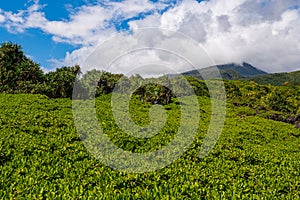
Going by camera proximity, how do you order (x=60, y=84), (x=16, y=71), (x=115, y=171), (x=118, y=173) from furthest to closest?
(x=60, y=84), (x=16, y=71), (x=115, y=171), (x=118, y=173)

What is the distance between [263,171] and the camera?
12266 millimetres

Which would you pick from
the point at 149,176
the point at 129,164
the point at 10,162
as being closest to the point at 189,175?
the point at 149,176

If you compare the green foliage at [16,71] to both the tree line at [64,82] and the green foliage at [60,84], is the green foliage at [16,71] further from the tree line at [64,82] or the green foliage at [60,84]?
the green foliage at [60,84]

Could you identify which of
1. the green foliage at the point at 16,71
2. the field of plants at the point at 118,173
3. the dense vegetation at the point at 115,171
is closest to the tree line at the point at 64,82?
the green foliage at the point at 16,71

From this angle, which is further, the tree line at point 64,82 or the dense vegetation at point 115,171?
the tree line at point 64,82

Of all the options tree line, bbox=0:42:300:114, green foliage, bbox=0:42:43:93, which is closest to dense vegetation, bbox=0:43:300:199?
tree line, bbox=0:42:300:114

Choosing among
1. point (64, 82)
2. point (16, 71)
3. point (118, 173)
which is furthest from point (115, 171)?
point (16, 71)

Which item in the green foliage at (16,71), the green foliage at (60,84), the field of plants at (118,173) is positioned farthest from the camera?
the green foliage at (60,84)

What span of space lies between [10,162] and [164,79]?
37.8m

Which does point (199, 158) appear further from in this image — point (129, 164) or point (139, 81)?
point (139, 81)

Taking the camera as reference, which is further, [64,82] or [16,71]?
[64,82]

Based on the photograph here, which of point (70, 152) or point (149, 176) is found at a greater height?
point (70, 152)

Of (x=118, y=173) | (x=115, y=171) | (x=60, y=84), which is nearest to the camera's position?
(x=118, y=173)

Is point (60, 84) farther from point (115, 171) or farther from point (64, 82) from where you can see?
point (115, 171)
